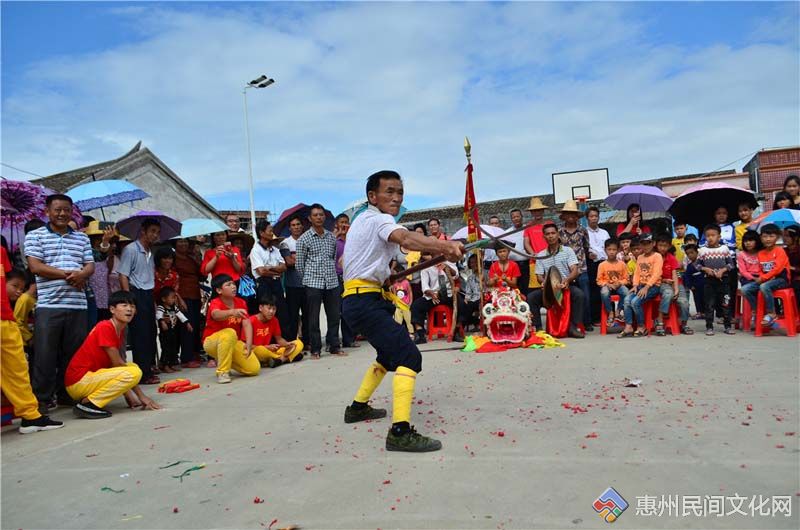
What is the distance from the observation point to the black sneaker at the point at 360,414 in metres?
4.49

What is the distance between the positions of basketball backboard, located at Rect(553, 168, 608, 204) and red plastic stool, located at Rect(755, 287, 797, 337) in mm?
16117

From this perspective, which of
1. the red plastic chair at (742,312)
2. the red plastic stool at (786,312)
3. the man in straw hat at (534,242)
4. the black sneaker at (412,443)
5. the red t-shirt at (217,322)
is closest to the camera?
the black sneaker at (412,443)

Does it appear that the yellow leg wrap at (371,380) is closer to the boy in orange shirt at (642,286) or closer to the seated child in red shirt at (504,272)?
the seated child in red shirt at (504,272)

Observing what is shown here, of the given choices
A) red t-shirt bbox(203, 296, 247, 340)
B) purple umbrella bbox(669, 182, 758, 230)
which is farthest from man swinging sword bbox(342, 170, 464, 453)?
purple umbrella bbox(669, 182, 758, 230)

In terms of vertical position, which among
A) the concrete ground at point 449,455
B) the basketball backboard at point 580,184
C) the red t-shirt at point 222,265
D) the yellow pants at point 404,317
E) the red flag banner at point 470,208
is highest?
the basketball backboard at point 580,184

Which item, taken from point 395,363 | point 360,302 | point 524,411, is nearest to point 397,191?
point 360,302

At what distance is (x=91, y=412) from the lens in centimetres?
511

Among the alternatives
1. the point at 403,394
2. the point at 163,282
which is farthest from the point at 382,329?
the point at 163,282

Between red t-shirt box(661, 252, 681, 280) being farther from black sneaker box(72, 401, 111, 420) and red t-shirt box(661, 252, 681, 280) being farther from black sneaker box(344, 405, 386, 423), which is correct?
black sneaker box(72, 401, 111, 420)

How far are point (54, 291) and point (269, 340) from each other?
2.72 metres

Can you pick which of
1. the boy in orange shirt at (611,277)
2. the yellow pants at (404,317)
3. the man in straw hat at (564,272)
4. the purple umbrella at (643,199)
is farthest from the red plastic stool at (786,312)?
the yellow pants at (404,317)

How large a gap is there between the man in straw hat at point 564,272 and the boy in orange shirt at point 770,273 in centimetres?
210

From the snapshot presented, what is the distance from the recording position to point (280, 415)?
4824mm

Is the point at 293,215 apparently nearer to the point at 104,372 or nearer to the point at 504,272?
the point at 504,272
